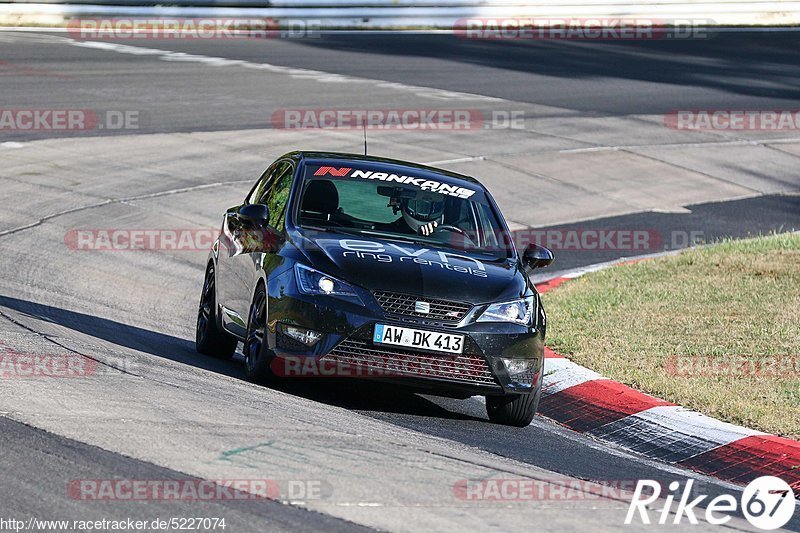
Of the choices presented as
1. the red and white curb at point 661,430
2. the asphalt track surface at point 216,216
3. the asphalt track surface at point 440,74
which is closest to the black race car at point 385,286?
the asphalt track surface at point 216,216

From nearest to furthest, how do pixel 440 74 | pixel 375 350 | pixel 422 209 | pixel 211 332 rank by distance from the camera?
1. pixel 375 350
2. pixel 422 209
3. pixel 211 332
4. pixel 440 74

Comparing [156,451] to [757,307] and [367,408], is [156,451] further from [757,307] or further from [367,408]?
[757,307]

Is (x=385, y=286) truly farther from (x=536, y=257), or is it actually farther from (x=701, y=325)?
(x=701, y=325)

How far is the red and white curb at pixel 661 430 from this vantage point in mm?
7770

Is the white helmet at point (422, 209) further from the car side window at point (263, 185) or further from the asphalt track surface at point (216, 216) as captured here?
the car side window at point (263, 185)

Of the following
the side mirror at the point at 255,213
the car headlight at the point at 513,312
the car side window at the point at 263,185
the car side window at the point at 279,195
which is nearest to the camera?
the car headlight at the point at 513,312

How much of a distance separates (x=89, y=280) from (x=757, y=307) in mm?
6045

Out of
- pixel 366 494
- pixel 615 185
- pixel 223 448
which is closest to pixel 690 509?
A: pixel 366 494

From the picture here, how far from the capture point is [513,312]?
27.0ft

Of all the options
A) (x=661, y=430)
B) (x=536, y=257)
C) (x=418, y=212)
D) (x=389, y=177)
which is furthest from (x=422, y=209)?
(x=661, y=430)

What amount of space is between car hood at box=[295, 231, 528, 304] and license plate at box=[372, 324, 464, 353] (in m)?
0.24

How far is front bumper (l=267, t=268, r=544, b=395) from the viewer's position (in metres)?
7.81

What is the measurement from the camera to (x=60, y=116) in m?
20.4

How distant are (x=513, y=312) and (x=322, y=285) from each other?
1.20 m
